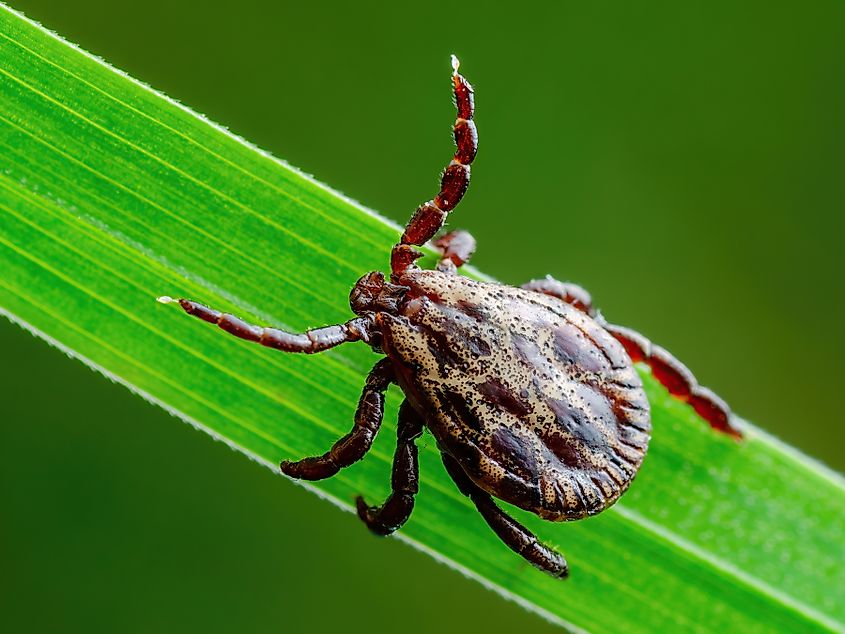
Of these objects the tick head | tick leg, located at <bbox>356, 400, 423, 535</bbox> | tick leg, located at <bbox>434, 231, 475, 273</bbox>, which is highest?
tick leg, located at <bbox>434, 231, 475, 273</bbox>

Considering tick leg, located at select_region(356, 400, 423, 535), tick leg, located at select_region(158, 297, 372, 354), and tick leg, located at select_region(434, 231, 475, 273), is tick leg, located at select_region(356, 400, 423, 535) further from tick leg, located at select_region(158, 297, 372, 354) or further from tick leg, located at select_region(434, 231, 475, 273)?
tick leg, located at select_region(434, 231, 475, 273)

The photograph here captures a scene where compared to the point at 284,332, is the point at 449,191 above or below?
above

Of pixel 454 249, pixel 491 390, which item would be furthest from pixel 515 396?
pixel 454 249

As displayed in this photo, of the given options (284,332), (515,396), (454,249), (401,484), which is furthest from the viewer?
(454,249)

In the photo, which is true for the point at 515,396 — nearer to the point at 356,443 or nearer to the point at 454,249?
the point at 356,443

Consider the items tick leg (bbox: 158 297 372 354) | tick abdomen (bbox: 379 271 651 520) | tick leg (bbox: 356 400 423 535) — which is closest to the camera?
tick leg (bbox: 158 297 372 354)

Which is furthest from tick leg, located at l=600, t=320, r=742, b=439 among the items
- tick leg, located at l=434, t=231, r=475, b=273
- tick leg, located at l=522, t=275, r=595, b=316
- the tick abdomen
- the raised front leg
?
tick leg, located at l=434, t=231, r=475, b=273

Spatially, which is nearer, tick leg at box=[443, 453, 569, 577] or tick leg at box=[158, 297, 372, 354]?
tick leg at box=[158, 297, 372, 354]

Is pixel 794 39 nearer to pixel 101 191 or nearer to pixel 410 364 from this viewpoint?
pixel 410 364

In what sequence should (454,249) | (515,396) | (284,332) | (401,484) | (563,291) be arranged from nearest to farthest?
(284,332) → (515,396) → (401,484) → (454,249) → (563,291)
